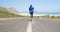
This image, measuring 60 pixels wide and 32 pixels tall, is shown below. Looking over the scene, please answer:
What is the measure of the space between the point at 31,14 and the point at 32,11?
0.36 m

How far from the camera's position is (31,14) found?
19203 millimetres

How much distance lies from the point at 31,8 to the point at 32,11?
1.45 ft

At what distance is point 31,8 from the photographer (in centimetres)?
1886

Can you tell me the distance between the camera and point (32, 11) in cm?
1914

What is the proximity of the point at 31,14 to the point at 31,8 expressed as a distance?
0.74 metres
